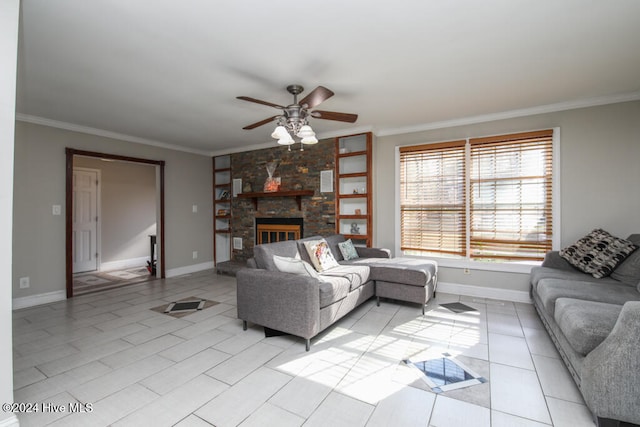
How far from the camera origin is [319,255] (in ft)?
11.8

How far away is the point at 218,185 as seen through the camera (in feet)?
21.2

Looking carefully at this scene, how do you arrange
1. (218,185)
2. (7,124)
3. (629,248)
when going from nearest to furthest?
(7,124)
(629,248)
(218,185)

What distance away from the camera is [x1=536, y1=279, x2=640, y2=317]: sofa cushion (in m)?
2.36

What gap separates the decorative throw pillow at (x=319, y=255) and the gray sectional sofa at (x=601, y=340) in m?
2.17

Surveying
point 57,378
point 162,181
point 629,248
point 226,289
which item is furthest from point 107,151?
point 629,248

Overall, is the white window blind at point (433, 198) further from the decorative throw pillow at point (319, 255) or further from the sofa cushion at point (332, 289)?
the sofa cushion at point (332, 289)

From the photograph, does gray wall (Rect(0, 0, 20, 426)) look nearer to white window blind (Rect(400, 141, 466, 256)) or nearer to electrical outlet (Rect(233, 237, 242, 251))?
white window blind (Rect(400, 141, 466, 256))

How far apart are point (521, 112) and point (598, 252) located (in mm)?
1915

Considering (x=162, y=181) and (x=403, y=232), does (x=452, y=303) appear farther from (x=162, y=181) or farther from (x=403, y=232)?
(x=162, y=181)

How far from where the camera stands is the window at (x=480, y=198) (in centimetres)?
383

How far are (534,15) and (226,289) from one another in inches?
184

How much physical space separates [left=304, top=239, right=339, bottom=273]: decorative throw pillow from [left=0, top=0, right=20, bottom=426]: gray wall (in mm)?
2532

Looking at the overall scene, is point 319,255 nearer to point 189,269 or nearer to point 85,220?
point 189,269

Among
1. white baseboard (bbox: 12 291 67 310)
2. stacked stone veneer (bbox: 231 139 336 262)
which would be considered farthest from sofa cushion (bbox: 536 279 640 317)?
white baseboard (bbox: 12 291 67 310)
